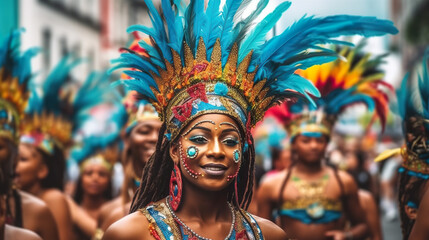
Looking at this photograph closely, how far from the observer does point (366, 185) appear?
12.9 metres

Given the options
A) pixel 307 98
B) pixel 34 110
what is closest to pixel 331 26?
pixel 307 98

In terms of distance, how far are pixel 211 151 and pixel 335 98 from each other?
4.49 m

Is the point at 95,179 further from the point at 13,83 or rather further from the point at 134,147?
the point at 13,83

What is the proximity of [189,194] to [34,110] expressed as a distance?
4.95 m

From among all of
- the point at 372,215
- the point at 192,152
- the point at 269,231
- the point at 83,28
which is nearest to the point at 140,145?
the point at 269,231

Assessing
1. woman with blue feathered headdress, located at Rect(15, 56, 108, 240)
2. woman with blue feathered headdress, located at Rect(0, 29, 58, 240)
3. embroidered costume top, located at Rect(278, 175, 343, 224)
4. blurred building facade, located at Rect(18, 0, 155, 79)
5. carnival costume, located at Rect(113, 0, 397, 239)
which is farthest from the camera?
blurred building facade, located at Rect(18, 0, 155, 79)

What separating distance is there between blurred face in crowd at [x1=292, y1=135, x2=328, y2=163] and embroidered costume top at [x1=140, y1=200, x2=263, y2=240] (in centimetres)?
417

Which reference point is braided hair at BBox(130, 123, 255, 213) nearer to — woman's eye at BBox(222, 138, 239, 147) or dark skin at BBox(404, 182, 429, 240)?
woman's eye at BBox(222, 138, 239, 147)

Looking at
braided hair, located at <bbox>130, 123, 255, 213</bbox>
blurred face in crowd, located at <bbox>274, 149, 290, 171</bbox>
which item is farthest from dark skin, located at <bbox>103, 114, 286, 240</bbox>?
blurred face in crowd, located at <bbox>274, 149, 290, 171</bbox>

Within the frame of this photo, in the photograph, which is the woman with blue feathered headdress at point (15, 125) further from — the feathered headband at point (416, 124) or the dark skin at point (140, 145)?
the feathered headband at point (416, 124)

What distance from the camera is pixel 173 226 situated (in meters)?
4.62

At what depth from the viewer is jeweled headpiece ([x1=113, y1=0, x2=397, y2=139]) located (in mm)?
4746

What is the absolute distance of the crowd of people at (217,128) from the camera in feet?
15.4

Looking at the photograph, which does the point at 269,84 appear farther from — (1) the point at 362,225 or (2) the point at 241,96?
(1) the point at 362,225
